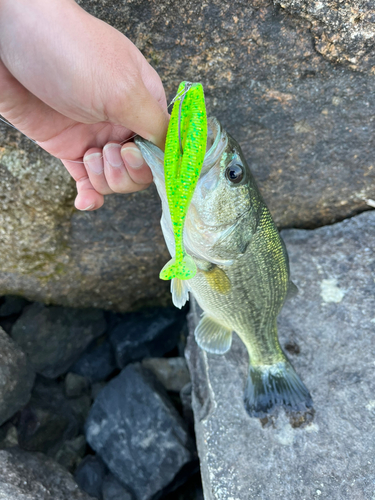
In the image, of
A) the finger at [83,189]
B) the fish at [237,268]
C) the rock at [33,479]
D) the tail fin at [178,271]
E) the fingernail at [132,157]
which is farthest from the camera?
the rock at [33,479]

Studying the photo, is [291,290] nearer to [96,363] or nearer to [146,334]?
[146,334]

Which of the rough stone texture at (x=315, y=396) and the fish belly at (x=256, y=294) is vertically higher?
the fish belly at (x=256, y=294)

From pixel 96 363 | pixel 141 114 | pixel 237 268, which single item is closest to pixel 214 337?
pixel 237 268

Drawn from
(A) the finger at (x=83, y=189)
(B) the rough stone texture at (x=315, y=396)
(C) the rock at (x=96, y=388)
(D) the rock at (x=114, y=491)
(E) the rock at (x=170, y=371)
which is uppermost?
(A) the finger at (x=83, y=189)

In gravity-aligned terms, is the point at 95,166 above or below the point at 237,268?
above

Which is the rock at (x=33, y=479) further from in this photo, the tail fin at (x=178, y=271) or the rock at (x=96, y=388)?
the tail fin at (x=178, y=271)

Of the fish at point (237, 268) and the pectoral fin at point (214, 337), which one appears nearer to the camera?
the fish at point (237, 268)

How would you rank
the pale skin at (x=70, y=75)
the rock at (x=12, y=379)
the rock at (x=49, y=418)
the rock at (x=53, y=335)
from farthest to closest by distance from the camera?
1. the rock at (x=53, y=335)
2. the rock at (x=49, y=418)
3. the rock at (x=12, y=379)
4. the pale skin at (x=70, y=75)

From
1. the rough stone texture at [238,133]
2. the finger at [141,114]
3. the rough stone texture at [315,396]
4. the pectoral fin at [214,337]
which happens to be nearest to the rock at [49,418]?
the rough stone texture at [238,133]
